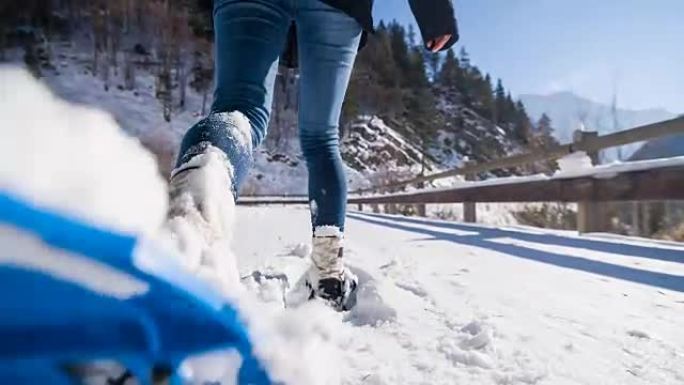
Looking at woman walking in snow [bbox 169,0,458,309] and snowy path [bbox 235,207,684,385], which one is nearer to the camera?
snowy path [bbox 235,207,684,385]

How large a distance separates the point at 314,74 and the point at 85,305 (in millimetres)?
1000

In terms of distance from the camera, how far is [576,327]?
1048mm

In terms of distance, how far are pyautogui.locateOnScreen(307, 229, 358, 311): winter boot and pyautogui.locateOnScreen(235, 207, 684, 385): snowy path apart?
5cm

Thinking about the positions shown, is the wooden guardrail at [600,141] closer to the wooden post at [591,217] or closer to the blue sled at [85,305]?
the wooden post at [591,217]

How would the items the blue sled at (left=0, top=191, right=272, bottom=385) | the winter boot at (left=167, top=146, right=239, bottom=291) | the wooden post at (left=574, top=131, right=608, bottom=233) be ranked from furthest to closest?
the wooden post at (left=574, top=131, right=608, bottom=233), the winter boot at (left=167, top=146, right=239, bottom=291), the blue sled at (left=0, top=191, right=272, bottom=385)

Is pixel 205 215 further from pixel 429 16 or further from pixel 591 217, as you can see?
pixel 591 217

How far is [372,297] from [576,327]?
0.45 metres

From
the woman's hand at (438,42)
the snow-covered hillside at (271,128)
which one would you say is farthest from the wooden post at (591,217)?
the snow-covered hillside at (271,128)

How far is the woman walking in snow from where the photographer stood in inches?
39.5

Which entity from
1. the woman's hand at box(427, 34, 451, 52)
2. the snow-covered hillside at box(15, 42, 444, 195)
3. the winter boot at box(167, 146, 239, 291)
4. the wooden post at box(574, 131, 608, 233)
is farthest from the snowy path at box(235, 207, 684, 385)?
the snow-covered hillside at box(15, 42, 444, 195)

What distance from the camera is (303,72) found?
1.22 m

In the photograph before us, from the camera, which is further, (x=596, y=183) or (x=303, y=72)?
(x=596, y=183)

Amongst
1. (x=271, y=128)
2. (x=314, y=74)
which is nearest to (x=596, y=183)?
(x=314, y=74)

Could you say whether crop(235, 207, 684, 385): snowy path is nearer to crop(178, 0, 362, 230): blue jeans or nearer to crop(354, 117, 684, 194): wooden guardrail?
crop(178, 0, 362, 230): blue jeans
